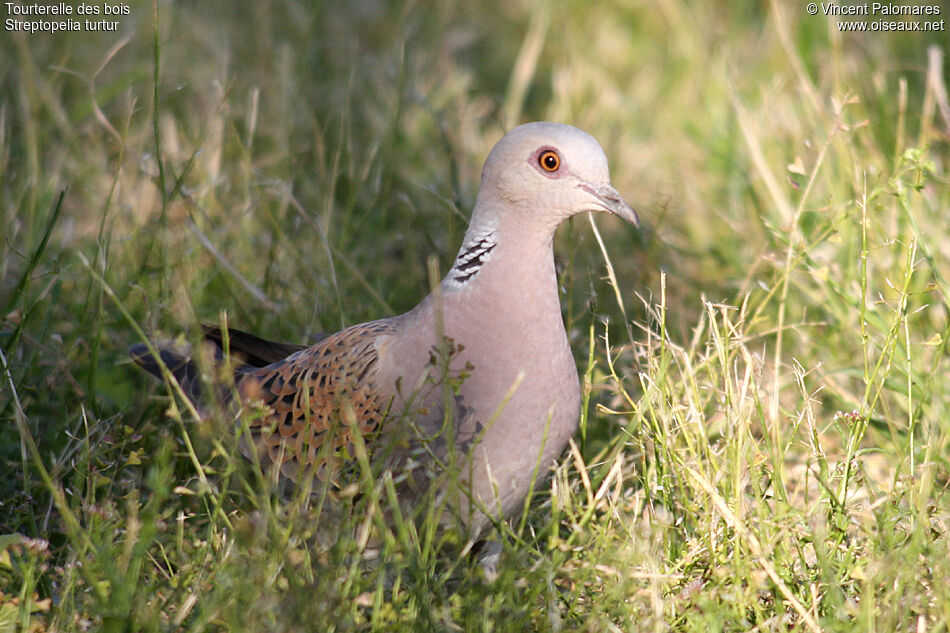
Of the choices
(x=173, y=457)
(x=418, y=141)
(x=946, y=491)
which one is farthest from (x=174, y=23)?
(x=946, y=491)

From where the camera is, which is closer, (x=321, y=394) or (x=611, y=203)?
(x=611, y=203)

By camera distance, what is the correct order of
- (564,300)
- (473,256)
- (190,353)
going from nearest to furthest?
(473,256), (190,353), (564,300)

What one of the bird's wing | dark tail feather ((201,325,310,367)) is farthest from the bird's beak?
dark tail feather ((201,325,310,367))

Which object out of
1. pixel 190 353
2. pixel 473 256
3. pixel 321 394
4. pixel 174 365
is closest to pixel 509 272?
pixel 473 256

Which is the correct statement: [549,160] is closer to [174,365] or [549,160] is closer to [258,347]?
[258,347]

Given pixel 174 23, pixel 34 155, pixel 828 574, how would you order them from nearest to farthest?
1. pixel 828 574
2. pixel 34 155
3. pixel 174 23

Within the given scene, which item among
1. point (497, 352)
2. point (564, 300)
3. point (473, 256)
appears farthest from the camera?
point (564, 300)

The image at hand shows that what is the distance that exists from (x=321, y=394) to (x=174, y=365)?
70 centimetres

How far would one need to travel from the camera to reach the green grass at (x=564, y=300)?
7.38 ft

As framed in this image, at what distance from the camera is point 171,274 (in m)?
3.75

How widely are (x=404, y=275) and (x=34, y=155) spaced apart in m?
1.48

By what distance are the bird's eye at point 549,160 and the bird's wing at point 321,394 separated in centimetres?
59

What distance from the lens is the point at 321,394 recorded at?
2.79 m

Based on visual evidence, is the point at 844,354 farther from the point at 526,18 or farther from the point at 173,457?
the point at 526,18
